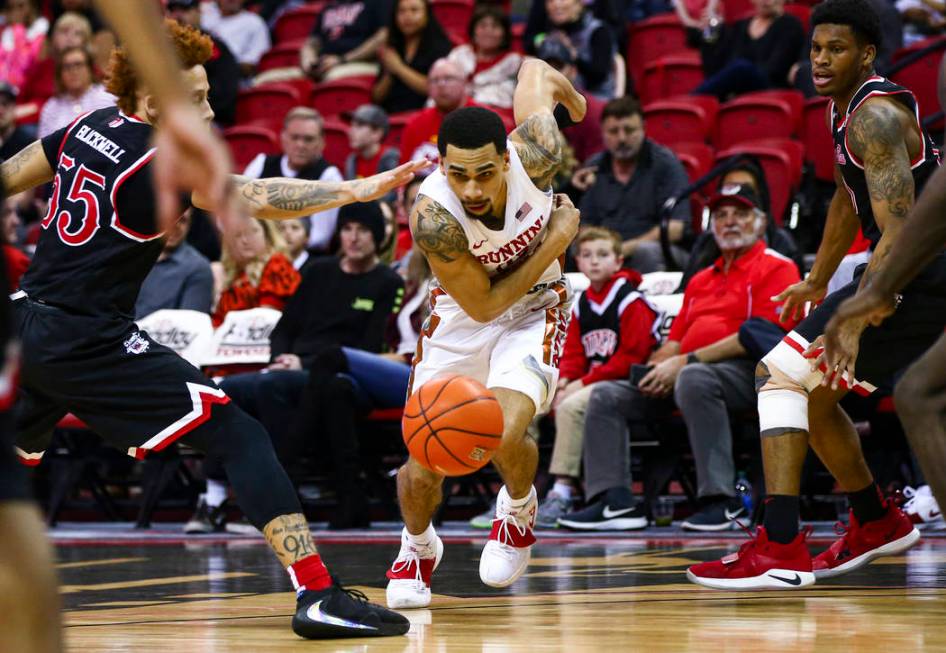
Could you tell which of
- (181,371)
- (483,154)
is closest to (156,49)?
(181,371)

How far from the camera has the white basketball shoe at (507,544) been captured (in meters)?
5.32

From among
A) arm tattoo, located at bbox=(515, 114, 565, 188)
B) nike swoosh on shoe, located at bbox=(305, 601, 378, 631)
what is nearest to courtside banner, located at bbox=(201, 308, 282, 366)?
arm tattoo, located at bbox=(515, 114, 565, 188)

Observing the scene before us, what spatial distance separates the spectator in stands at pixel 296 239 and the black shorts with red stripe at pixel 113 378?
581 cm

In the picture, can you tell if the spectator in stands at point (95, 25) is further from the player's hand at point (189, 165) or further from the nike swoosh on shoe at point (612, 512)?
the player's hand at point (189, 165)

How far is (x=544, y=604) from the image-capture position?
5.11 m

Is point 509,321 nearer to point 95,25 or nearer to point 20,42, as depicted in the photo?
point 20,42

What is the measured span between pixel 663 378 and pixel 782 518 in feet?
9.99

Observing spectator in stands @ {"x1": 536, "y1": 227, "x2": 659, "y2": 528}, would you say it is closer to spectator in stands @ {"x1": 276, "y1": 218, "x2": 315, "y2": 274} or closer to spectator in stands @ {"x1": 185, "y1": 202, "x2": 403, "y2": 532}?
spectator in stands @ {"x1": 185, "y1": 202, "x2": 403, "y2": 532}

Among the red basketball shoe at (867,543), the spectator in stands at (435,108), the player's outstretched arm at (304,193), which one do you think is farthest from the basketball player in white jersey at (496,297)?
the spectator in stands at (435,108)

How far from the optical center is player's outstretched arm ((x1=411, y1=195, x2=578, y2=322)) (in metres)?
5.06

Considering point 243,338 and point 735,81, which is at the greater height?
point 735,81

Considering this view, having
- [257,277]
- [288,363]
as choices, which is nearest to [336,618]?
[288,363]

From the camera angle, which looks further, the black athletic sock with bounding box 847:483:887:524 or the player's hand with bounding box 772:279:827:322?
the player's hand with bounding box 772:279:827:322

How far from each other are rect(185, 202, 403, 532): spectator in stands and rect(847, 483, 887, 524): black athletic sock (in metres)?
4.20
